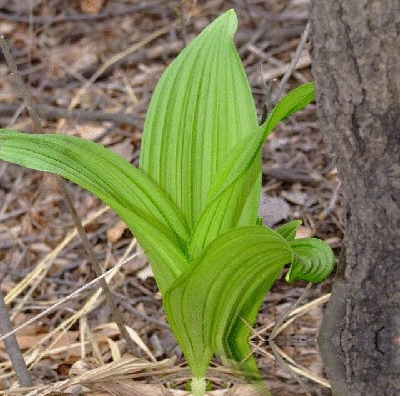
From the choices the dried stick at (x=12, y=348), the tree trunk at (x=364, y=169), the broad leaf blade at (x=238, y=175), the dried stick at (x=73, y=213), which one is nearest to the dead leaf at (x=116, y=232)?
the dried stick at (x=73, y=213)

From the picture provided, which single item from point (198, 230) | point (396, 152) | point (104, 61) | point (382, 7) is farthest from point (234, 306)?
point (104, 61)

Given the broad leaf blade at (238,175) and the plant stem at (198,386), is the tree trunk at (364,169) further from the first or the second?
the plant stem at (198,386)

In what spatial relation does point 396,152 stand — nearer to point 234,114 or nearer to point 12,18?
point 234,114

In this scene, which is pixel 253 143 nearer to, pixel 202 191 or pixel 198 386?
pixel 202 191

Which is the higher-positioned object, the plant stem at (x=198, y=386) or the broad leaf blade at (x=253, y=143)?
the broad leaf blade at (x=253, y=143)

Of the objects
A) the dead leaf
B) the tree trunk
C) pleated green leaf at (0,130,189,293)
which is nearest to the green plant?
pleated green leaf at (0,130,189,293)

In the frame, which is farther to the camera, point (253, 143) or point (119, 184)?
point (119, 184)

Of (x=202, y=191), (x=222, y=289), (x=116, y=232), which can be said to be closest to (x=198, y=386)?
(x=222, y=289)
